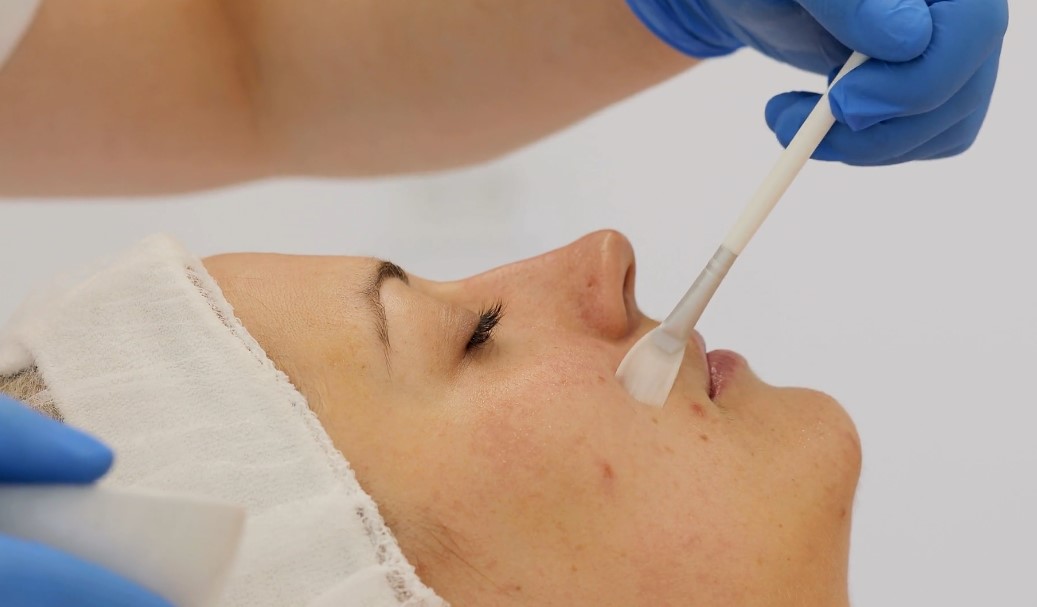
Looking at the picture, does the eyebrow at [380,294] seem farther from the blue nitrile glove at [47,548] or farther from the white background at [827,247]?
the white background at [827,247]

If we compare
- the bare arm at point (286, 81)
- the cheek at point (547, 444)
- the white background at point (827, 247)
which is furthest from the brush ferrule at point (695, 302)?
the white background at point (827, 247)

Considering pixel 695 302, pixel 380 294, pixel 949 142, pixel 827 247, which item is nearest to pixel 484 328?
pixel 380 294

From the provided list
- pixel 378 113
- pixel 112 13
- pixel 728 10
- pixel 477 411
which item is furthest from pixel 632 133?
pixel 477 411

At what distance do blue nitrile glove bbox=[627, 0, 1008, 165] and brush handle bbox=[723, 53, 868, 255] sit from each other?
0.06ft

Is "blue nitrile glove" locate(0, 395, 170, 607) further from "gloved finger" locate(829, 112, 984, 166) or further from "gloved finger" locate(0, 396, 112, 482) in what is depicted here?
"gloved finger" locate(829, 112, 984, 166)

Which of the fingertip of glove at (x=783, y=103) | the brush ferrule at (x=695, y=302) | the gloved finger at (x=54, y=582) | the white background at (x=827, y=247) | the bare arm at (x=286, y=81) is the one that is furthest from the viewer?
the white background at (x=827, y=247)

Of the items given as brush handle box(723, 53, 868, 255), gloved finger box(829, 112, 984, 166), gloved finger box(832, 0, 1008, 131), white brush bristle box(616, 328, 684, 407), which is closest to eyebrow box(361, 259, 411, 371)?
white brush bristle box(616, 328, 684, 407)


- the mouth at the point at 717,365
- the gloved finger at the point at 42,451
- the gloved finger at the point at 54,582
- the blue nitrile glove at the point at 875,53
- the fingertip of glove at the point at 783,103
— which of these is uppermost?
the blue nitrile glove at the point at 875,53

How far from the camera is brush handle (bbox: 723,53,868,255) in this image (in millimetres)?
894

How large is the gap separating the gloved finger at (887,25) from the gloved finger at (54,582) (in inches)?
31.3

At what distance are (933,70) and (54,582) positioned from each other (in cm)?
87

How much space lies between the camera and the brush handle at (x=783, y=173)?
0.89 metres

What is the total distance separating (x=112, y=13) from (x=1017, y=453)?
1617 millimetres

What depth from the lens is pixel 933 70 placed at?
0.91 metres
